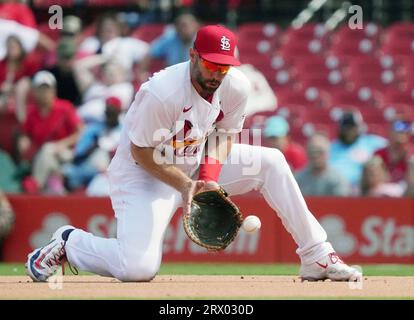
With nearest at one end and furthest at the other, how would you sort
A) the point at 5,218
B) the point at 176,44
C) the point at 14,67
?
1. the point at 5,218
2. the point at 14,67
3. the point at 176,44

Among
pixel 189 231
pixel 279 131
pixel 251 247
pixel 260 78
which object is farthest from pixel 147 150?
pixel 260 78

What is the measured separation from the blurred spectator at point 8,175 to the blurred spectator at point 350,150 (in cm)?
355

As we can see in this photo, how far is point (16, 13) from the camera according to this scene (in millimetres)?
14258

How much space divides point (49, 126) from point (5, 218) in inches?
73.3

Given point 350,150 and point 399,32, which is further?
point 399,32

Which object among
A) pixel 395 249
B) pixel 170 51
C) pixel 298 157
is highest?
pixel 170 51

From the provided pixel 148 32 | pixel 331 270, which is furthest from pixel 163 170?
pixel 148 32

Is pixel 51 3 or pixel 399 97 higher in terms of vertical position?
pixel 51 3

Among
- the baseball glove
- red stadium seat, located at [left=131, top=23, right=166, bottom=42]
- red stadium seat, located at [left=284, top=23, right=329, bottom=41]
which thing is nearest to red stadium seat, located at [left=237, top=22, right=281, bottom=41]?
red stadium seat, located at [left=284, top=23, right=329, bottom=41]

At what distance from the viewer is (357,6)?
1523 cm

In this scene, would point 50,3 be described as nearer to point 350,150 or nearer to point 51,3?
point 51,3

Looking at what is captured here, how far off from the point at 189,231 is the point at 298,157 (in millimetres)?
5308

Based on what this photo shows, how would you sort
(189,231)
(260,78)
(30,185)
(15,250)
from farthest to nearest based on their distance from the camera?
(260,78) → (30,185) → (15,250) → (189,231)

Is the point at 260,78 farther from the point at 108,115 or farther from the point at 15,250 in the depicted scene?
the point at 15,250
